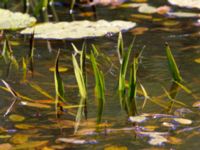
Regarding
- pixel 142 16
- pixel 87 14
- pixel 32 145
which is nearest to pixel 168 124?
pixel 32 145

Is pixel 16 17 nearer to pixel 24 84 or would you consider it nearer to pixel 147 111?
pixel 24 84

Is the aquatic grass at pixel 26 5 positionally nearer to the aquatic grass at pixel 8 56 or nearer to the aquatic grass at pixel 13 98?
the aquatic grass at pixel 8 56

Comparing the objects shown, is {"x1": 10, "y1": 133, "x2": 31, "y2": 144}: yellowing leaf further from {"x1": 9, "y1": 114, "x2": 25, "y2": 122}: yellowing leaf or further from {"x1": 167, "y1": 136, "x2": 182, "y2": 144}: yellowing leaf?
{"x1": 167, "y1": 136, "x2": 182, "y2": 144}: yellowing leaf

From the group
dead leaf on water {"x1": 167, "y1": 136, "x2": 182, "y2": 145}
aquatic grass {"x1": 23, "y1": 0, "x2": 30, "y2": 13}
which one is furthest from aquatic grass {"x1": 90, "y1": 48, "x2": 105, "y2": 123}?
aquatic grass {"x1": 23, "y1": 0, "x2": 30, "y2": 13}

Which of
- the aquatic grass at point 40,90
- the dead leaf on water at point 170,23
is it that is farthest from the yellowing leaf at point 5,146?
the dead leaf on water at point 170,23

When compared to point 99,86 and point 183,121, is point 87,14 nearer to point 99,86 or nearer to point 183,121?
point 99,86
